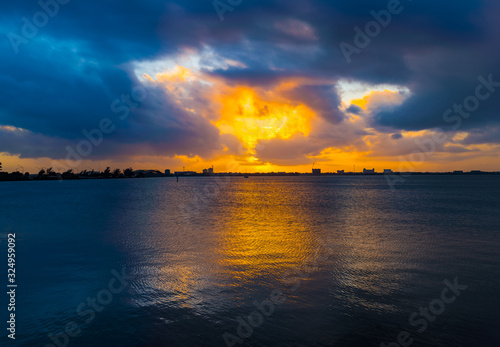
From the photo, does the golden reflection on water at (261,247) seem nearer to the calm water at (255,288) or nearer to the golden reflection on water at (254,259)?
the golden reflection on water at (254,259)

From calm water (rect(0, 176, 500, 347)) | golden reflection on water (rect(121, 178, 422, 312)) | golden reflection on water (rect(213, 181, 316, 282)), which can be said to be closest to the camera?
calm water (rect(0, 176, 500, 347))

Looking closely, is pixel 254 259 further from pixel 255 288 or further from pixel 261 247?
pixel 255 288

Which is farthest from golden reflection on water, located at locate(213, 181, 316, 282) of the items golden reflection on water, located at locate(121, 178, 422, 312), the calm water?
the calm water

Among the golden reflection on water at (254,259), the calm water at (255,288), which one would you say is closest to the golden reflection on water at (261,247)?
the golden reflection on water at (254,259)

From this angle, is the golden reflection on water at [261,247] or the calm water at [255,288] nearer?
the calm water at [255,288]

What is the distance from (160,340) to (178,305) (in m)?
2.31

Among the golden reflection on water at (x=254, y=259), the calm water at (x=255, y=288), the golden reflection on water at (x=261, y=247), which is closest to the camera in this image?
the calm water at (x=255, y=288)

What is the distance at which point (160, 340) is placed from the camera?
9023 millimetres

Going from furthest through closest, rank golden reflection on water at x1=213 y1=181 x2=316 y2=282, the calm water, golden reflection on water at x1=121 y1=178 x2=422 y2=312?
golden reflection on water at x1=213 y1=181 x2=316 y2=282, golden reflection on water at x1=121 y1=178 x2=422 y2=312, the calm water

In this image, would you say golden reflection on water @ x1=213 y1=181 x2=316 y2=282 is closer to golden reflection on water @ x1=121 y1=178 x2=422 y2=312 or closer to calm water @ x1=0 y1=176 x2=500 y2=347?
golden reflection on water @ x1=121 y1=178 x2=422 y2=312

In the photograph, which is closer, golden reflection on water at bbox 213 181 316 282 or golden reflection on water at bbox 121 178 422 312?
golden reflection on water at bbox 121 178 422 312

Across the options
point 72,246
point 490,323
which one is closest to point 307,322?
point 490,323

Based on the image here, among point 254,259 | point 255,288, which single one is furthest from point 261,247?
point 255,288

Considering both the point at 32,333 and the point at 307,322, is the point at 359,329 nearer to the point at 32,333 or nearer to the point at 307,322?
the point at 307,322
